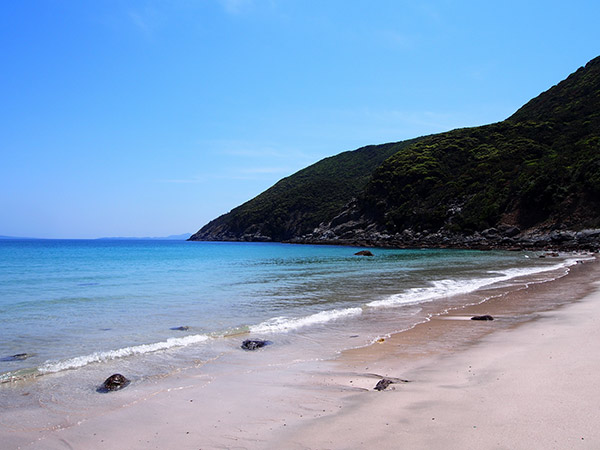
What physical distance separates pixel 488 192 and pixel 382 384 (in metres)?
73.6

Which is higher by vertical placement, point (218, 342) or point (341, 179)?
point (341, 179)

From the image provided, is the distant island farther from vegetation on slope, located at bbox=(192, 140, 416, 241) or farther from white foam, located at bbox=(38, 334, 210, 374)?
white foam, located at bbox=(38, 334, 210, 374)

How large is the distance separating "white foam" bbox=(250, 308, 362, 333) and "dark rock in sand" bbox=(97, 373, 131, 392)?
451 cm

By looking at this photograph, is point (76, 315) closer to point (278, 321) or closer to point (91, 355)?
point (91, 355)

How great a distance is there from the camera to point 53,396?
6062 millimetres

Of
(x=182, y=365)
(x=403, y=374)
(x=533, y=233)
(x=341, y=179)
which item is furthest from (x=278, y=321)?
(x=341, y=179)

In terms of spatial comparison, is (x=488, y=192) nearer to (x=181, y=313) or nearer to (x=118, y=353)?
(x=181, y=313)

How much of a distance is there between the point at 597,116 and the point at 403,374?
9374 centimetres

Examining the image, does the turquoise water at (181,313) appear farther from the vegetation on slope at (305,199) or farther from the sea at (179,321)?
the vegetation on slope at (305,199)

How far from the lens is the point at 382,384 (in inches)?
233

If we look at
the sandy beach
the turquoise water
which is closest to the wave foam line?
the turquoise water

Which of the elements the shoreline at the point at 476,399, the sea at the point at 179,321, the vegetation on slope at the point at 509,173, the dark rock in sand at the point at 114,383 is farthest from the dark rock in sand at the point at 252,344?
the vegetation on slope at the point at 509,173

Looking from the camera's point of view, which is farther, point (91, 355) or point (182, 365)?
point (91, 355)

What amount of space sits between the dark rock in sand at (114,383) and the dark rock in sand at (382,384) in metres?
4.12
